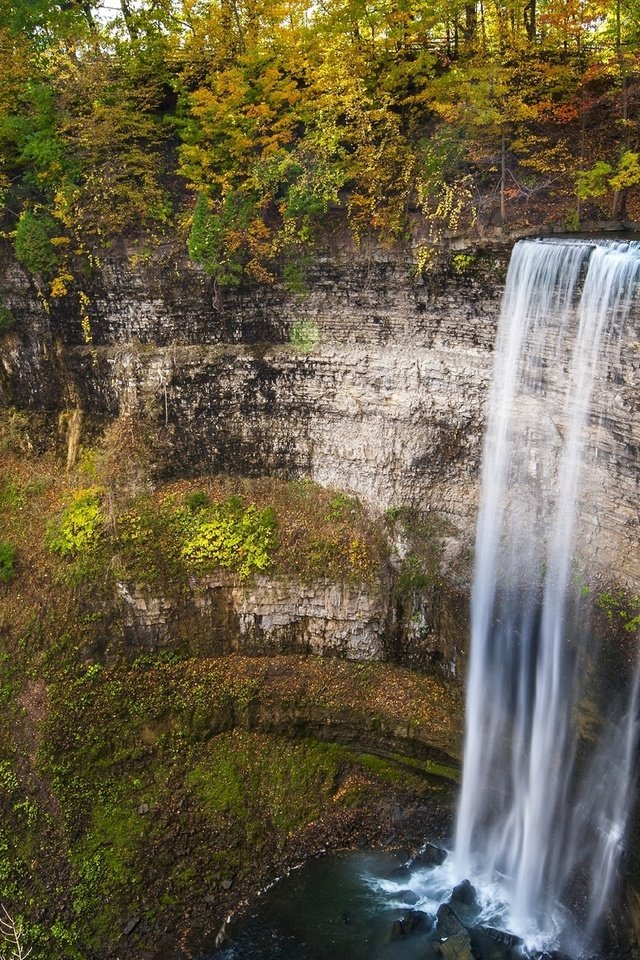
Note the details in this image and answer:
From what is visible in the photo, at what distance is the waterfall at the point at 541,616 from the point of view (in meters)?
12.0

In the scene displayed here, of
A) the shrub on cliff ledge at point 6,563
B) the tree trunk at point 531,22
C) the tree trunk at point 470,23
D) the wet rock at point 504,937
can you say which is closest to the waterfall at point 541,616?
the wet rock at point 504,937

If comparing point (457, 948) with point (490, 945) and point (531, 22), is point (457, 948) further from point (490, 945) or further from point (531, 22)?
point (531, 22)

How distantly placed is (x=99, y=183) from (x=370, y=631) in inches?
545

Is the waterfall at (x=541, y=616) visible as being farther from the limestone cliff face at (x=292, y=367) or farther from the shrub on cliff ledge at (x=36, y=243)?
the shrub on cliff ledge at (x=36, y=243)

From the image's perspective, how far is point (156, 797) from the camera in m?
15.0

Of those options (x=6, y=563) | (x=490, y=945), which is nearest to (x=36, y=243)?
(x=6, y=563)

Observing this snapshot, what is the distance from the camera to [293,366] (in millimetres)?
17234

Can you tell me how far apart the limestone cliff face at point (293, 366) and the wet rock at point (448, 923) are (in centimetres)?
758

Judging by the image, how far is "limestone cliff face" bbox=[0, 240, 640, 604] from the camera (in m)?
15.4

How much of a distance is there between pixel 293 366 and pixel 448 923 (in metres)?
12.7

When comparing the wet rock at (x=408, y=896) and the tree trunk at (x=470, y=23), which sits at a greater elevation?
the tree trunk at (x=470, y=23)

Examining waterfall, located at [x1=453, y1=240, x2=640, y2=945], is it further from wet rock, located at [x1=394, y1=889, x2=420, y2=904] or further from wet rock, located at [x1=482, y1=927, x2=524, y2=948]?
wet rock, located at [x1=394, y1=889, x2=420, y2=904]

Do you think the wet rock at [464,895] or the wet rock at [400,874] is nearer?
the wet rock at [464,895]

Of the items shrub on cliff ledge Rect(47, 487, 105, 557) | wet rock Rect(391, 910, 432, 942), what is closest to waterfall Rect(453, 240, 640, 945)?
wet rock Rect(391, 910, 432, 942)
